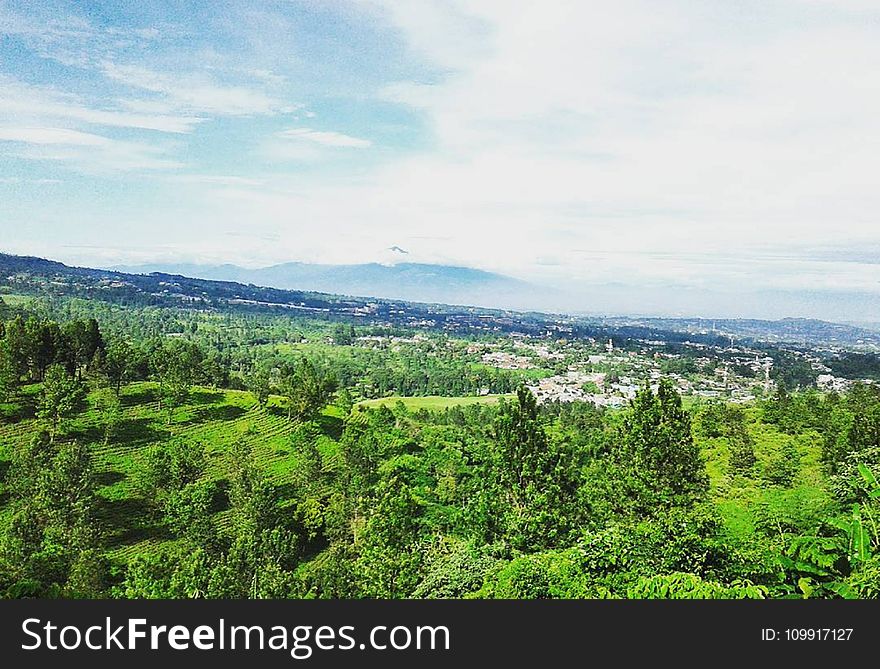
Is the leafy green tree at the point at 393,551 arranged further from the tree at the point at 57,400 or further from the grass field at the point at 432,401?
the grass field at the point at 432,401

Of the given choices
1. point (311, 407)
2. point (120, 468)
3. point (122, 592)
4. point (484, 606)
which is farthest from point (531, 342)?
point (484, 606)

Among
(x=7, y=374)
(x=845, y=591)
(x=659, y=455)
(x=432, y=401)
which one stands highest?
(x=845, y=591)

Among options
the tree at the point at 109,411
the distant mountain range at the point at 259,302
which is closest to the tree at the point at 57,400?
the tree at the point at 109,411

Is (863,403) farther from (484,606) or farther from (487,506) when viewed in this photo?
(484,606)

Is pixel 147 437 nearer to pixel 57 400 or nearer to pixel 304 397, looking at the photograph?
pixel 57 400

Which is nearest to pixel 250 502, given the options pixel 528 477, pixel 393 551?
pixel 393 551

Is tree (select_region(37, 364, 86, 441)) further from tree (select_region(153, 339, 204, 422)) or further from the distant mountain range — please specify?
the distant mountain range
